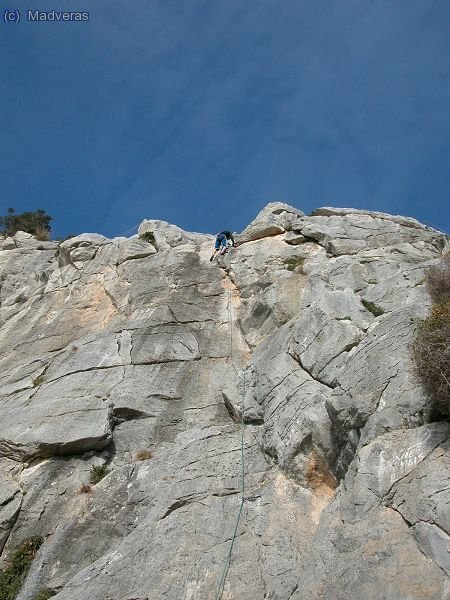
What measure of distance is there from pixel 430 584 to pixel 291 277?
12.3m

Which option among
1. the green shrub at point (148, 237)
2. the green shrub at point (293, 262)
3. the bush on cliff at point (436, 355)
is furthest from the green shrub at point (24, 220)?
the bush on cliff at point (436, 355)

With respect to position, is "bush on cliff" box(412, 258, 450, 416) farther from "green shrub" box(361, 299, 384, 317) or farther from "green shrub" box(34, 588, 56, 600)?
"green shrub" box(34, 588, 56, 600)

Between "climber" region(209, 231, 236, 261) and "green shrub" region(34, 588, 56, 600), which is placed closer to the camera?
"green shrub" region(34, 588, 56, 600)

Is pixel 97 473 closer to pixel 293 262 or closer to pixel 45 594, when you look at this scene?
pixel 45 594

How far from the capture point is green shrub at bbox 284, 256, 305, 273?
65.8 ft

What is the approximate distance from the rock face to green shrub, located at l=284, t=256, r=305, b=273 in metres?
0.21

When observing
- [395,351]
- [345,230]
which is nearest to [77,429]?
[395,351]

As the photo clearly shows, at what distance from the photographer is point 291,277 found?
18.9m

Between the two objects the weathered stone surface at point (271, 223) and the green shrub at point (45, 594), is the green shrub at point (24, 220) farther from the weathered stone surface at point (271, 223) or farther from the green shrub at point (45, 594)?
the green shrub at point (45, 594)

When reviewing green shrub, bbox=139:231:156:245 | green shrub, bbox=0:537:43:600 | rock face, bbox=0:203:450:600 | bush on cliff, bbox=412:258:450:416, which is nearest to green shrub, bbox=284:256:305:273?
rock face, bbox=0:203:450:600

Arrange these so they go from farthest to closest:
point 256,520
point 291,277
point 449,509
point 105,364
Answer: point 291,277 → point 105,364 → point 256,520 → point 449,509

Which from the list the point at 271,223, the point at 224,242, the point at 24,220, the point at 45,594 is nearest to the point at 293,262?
the point at 271,223

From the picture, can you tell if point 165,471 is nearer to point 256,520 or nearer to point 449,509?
point 256,520

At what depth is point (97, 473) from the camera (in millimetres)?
13820
